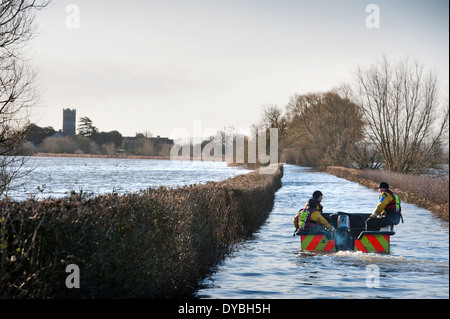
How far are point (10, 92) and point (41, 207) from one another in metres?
8.93

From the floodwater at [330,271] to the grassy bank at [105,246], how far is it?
986 mm

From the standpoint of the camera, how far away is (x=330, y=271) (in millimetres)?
10977

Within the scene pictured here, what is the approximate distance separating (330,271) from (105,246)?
21.2ft

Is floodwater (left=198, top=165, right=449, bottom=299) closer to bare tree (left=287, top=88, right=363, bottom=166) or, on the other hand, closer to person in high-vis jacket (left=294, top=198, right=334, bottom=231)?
person in high-vis jacket (left=294, top=198, right=334, bottom=231)

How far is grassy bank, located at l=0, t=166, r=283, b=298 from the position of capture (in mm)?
4871

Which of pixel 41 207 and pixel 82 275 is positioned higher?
Answer: pixel 41 207

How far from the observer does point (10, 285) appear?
4.68 meters

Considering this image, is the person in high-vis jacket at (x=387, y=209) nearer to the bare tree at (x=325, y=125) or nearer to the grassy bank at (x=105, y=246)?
the grassy bank at (x=105, y=246)

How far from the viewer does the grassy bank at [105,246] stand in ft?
16.0

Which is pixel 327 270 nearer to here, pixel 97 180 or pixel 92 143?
pixel 97 180

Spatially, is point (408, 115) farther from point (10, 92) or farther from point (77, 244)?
point (77, 244)

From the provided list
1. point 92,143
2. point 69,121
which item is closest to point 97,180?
point 92,143

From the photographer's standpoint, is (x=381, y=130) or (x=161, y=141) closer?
(x=381, y=130)

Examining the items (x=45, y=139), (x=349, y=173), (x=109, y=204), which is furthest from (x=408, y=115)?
(x=45, y=139)
